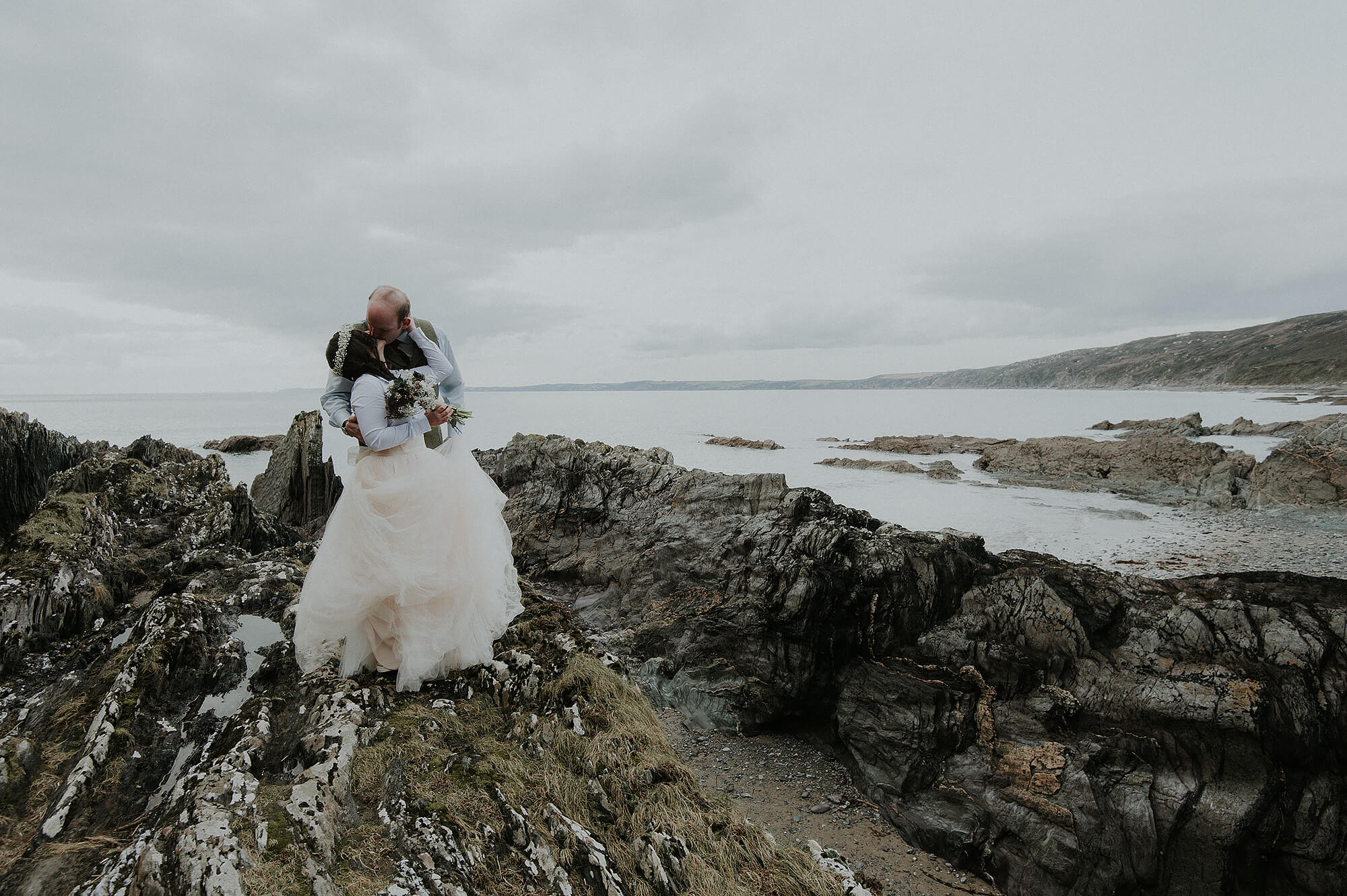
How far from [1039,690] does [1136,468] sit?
795 inches

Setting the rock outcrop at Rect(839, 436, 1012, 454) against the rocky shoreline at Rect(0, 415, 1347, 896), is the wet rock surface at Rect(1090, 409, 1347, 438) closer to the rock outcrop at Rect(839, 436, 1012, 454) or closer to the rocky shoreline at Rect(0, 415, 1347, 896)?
the rock outcrop at Rect(839, 436, 1012, 454)

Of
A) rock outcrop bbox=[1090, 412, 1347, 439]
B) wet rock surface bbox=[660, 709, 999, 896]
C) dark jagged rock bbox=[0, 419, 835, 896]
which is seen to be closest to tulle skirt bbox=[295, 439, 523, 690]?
dark jagged rock bbox=[0, 419, 835, 896]

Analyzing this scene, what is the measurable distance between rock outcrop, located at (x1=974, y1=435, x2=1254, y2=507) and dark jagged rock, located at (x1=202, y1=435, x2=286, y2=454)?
42.8m

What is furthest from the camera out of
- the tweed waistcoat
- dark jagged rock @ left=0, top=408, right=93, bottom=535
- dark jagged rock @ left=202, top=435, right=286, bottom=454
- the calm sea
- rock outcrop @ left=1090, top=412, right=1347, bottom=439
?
dark jagged rock @ left=202, top=435, right=286, bottom=454

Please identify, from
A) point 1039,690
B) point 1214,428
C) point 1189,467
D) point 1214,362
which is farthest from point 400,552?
point 1214,362

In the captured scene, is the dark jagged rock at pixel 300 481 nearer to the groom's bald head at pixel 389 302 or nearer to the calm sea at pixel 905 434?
the calm sea at pixel 905 434

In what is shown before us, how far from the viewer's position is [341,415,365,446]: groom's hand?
13.9ft

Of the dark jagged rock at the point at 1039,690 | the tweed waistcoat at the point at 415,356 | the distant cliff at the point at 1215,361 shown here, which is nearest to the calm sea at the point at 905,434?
the tweed waistcoat at the point at 415,356

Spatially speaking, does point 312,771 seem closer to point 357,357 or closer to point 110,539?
point 357,357

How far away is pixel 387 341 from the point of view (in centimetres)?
434

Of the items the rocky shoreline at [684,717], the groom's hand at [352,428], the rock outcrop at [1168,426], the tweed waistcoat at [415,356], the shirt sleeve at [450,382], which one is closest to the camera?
the rocky shoreline at [684,717]

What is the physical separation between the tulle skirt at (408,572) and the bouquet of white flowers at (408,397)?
0.97ft

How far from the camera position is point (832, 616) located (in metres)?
9.14

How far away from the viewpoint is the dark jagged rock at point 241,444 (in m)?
35.9
